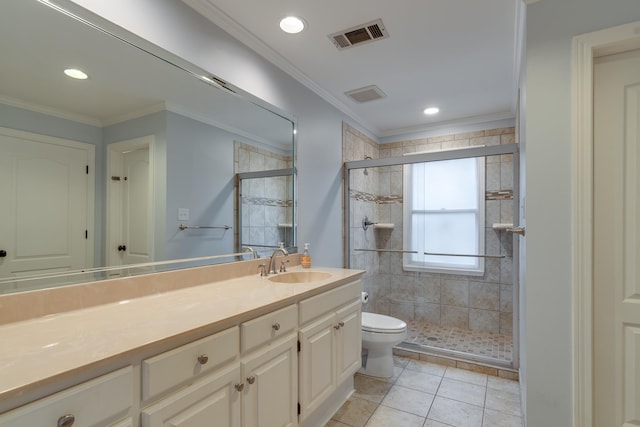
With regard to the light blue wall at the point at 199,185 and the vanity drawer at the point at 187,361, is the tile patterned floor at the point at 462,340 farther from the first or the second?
the vanity drawer at the point at 187,361

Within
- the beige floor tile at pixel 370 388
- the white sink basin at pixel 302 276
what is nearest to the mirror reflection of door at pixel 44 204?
the white sink basin at pixel 302 276

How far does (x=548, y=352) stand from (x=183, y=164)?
2.15 metres

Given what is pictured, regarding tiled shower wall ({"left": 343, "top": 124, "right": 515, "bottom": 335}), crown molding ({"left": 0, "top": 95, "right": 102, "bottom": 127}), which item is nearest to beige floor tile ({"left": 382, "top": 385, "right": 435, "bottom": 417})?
tiled shower wall ({"left": 343, "top": 124, "right": 515, "bottom": 335})

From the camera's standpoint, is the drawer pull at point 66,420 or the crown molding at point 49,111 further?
the crown molding at point 49,111

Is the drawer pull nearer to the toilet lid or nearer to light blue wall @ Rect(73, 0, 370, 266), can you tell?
light blue wall @ Rect(73, 0, 370, 266)

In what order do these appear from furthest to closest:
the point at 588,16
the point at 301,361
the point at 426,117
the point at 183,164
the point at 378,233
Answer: the point at 378,233 < the point at 426,117 < the point at 183,164 < the point at 301,361 < the point at 588,16

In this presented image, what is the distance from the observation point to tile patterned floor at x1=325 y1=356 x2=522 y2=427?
196 centimetres

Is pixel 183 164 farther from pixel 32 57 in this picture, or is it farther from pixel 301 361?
Result: pixel 301 361

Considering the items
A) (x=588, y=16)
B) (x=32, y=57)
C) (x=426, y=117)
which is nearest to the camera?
(x=32, y=57)

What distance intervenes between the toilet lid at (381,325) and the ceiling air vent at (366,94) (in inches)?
81.1

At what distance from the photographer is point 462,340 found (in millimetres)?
3113

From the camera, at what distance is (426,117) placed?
3.57 m

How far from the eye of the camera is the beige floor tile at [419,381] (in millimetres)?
2355

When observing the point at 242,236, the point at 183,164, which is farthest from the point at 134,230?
the point at 242,236
